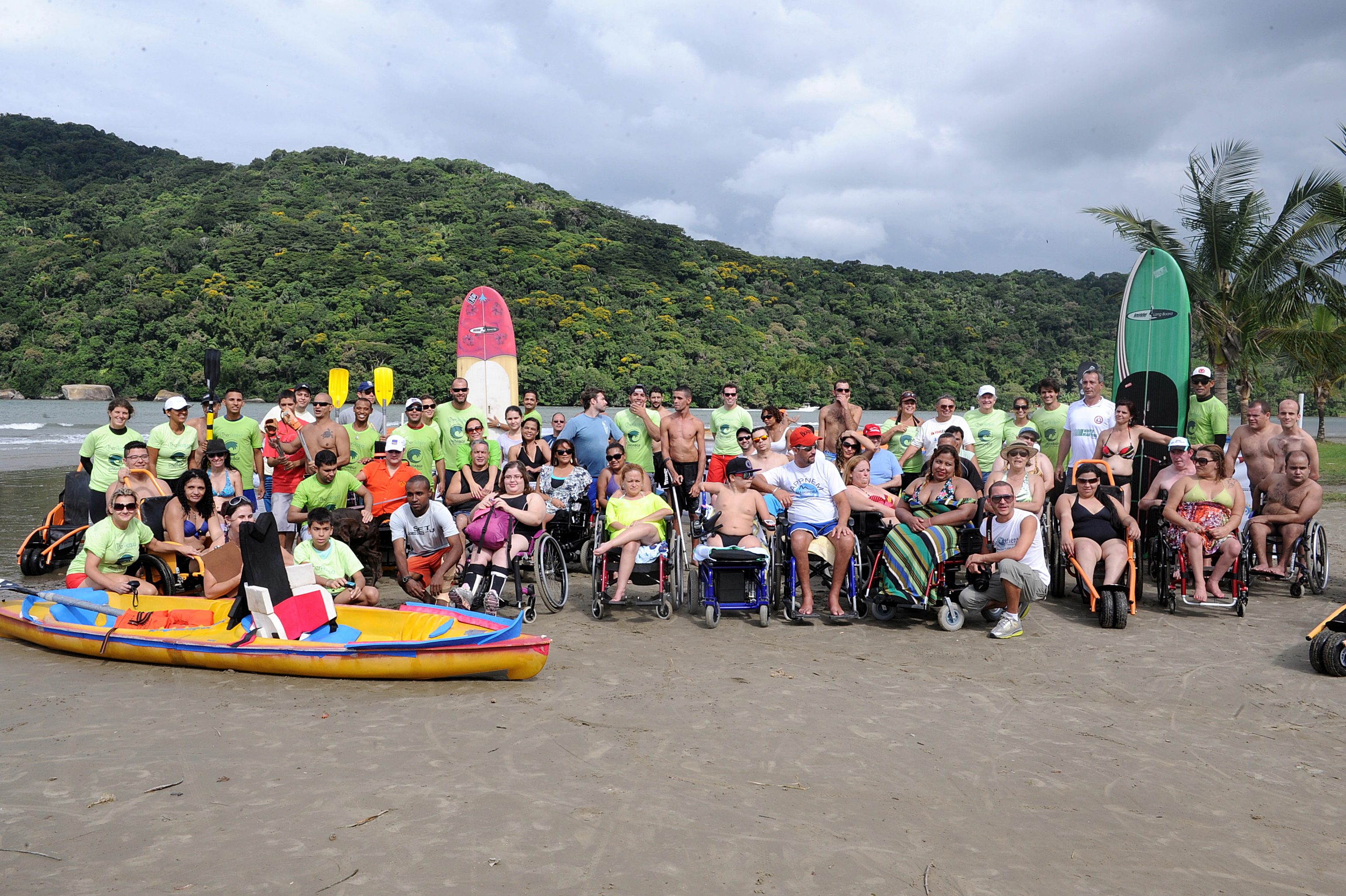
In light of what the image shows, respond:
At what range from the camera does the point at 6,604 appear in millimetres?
5789

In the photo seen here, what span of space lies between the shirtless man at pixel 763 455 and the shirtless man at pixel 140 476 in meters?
4.73

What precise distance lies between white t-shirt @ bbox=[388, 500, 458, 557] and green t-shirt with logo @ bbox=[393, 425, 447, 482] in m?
1.44

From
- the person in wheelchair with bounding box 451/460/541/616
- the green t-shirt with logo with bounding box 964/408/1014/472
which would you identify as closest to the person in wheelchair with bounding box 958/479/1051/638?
the green t-shirt with logo with bounding box 964/408/1014/472

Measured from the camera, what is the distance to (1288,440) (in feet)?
23.5

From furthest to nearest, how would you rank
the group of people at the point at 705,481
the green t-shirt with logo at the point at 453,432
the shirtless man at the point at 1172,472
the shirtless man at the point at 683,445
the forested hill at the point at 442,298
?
the forested hill at the point at 442,298 → the shirtless man at the point at 683,445 → the green t-shirt with logo at the point at 453,432 → the shirtless man at the point at 1172,472 → the group of people at the point at 705,481

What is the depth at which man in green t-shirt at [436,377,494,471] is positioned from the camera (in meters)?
8.19

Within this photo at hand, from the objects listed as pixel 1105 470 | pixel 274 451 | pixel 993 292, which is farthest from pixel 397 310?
pixel 1105 470

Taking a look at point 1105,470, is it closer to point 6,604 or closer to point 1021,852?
point 1021,852

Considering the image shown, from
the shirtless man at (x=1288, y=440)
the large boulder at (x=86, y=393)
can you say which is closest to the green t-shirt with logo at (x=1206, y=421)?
the shirtless man at (x=1288, y=440)

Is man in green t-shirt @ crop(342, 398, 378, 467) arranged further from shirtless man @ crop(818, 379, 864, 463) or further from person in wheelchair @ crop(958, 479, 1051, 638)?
person in wheelchair @ crop(958, 479, 1051, 638)

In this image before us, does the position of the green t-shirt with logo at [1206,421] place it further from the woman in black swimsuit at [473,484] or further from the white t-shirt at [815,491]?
the woman in black swimsuit at [473,484]

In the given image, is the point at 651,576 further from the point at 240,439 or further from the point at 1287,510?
the point at 1287,510

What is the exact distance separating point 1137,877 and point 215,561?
5.59 m

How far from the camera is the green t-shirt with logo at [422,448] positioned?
789 cm
